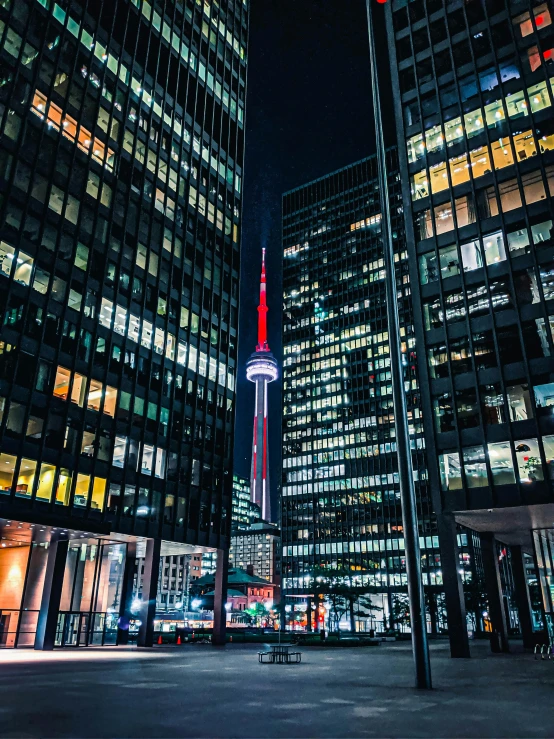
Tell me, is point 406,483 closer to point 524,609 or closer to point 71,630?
point 524,609

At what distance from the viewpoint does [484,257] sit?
36094 millimetres

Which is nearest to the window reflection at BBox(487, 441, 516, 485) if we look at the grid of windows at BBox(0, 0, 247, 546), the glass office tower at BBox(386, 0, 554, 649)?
the glass office tower at BBox(386, 0, 554, 649)

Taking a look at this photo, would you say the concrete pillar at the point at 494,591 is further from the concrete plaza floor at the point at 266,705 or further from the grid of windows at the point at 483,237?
the concrete plaza floor at the point at 266,705

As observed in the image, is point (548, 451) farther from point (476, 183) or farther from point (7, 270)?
point (7, 270)

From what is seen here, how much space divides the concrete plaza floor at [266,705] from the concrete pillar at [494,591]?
19.0m

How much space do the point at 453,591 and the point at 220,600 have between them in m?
24.7

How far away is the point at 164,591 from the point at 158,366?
131 metres

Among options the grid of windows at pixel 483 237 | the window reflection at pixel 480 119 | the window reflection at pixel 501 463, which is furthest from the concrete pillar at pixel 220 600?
the window reflection at pixel 480 119

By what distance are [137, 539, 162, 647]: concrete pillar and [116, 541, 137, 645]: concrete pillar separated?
92.7 inches

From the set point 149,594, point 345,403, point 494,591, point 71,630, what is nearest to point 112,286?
point 149,594

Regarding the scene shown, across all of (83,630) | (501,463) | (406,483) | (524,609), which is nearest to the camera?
(406,483)

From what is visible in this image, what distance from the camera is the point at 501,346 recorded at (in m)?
33.9

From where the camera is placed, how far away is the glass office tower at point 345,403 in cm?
12812

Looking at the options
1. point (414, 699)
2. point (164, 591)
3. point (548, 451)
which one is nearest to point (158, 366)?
point (548, 451)
